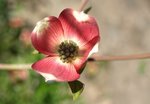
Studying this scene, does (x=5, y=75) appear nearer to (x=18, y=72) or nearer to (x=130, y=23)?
(x=18, y=72)

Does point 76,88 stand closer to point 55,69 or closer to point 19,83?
point 55,69

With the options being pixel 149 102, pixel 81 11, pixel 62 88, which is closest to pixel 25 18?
pixel 62 88

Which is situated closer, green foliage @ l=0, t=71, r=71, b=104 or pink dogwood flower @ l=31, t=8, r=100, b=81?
pink dogwood flower @ l=31, t=8, r=100, b=81

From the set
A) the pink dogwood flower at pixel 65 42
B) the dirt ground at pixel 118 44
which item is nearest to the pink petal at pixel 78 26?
the pink dogwood flower at pixel 65 42

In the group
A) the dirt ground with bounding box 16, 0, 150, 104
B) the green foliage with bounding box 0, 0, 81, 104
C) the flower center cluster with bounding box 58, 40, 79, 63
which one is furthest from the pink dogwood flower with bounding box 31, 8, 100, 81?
the dirt ground with bounding box 16, 0, 150, 104

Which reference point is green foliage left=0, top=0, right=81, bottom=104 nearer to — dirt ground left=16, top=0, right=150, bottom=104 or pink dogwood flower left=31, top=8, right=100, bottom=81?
dirt ground left=16, top=0, right=150, bottom=104

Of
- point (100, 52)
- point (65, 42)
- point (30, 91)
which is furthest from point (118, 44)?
point (65, 42)

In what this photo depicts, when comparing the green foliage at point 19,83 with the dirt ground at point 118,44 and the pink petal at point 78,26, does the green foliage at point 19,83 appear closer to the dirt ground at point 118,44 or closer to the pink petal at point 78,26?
the dirt ground at point 118,44
